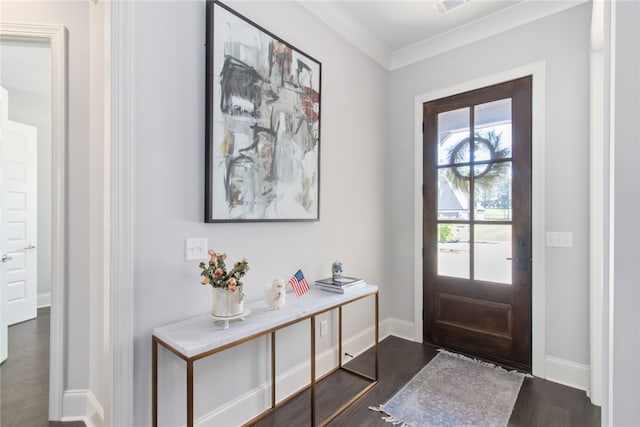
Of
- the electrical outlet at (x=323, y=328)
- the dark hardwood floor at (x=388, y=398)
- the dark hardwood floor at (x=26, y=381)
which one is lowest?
the dark hardwood floor at (x=388, y=398)

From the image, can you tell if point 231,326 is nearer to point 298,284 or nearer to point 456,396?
point 298,284

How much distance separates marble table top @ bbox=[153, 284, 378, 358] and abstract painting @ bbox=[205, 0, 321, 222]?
513 mm

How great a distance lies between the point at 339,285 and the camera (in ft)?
6.63

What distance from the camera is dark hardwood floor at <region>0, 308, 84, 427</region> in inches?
68.1

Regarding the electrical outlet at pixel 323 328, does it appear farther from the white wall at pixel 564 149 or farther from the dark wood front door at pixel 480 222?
the white wall at pixel 564 149

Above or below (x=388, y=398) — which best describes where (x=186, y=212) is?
above

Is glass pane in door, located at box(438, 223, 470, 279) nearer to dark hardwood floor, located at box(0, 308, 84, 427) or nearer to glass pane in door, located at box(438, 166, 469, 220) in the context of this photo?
glass pane in door, located at box(438, 166, 469, 220)

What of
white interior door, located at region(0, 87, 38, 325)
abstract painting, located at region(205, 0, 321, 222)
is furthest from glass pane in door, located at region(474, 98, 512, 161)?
white interior door, located at region(0, 87, 38, 325)

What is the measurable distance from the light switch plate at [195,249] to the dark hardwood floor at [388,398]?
1066 mm

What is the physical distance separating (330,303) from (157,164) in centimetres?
121

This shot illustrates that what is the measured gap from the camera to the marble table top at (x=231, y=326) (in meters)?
1.21

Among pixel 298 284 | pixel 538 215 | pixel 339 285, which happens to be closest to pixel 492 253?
pixel 538 215

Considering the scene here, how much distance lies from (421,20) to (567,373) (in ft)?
9.67

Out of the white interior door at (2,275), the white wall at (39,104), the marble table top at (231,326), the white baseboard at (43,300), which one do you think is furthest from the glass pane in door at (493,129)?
the white baseboard at (43,300)
